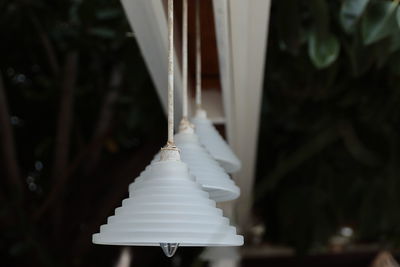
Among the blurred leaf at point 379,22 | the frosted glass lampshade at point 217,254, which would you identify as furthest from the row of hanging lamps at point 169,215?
the frosted glass lampshade at point 217,254

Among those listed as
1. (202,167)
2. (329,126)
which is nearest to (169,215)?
(202,167)

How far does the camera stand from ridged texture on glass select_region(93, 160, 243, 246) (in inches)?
25.6

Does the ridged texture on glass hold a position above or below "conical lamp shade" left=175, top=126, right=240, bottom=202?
below

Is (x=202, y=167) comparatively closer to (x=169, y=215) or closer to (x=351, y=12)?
(x=169, y=215)

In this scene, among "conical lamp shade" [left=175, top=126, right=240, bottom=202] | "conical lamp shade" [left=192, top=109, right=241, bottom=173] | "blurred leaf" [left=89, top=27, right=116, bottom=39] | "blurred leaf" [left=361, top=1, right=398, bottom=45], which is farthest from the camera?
"blurred leaf" [left=89, top=27, right=116, bottom=39]

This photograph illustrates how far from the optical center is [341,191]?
302cm

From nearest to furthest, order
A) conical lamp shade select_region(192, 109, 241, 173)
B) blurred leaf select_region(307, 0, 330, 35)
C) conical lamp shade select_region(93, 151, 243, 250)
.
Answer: conical lamp shade select_region(93, 151, 243, 250) → conical lamp shade select_region(192, 109, 241, 173) → blurred leaf select_region(307, 0, 330, 35)

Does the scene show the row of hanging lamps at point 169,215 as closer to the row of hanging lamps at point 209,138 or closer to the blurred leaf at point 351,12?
the row of hanging lamps at point 209,138

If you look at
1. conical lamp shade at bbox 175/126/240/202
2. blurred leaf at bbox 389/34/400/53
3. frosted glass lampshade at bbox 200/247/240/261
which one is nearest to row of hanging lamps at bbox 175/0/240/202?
conical lamp shade at bbox 175/126/240/202

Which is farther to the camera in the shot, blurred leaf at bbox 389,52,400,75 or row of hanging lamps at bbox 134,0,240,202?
blurred leaf at bbox 389,52,400,75

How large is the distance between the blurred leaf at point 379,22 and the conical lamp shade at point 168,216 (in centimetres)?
59

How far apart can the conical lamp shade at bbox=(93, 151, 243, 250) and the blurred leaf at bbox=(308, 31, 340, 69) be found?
734 millimetres

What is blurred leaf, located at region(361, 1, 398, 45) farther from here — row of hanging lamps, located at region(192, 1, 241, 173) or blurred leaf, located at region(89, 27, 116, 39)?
blurred leaf, located at region(89, 27, 116, 39)

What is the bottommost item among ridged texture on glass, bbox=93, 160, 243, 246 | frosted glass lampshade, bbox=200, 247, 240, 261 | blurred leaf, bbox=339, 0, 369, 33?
frosted glass lampshade, bbox=200, 247, 240, 261
